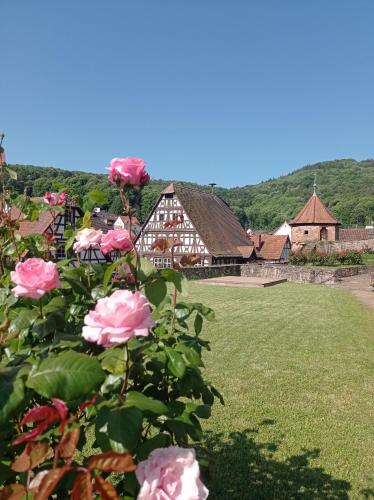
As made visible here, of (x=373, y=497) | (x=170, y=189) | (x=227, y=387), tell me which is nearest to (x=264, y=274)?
(x=170, y=189)

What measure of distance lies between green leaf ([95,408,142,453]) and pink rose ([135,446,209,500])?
0.08m

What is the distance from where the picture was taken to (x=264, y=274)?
28688mm

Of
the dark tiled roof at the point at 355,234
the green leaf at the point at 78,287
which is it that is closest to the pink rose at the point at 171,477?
the green leaf at the point at 78,287

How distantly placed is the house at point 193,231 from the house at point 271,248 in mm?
3302

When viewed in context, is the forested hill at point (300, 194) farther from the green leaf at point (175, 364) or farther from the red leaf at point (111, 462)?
the red leaf at point (111, 462)

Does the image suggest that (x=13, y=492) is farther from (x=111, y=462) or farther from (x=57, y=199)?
(x=57, y=199)

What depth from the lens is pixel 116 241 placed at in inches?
72.3

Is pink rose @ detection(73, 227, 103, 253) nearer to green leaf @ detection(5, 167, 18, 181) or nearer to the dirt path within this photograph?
green leaf @ detection(5, 167, 18, 181)

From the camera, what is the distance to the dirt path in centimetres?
1761

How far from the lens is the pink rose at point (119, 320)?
1.06 m

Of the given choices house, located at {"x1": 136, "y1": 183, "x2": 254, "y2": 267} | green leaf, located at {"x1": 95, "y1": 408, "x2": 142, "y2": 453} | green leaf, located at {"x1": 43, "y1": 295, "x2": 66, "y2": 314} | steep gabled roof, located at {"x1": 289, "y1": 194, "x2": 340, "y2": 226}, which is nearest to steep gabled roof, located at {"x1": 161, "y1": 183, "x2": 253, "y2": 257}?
house, located at {"x1": 136, "y1": 183, "x2": 254, "y2": 267}

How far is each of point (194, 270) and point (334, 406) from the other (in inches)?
788

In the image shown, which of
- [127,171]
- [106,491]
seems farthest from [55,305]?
[106,491]

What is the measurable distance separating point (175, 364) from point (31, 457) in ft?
2.36
